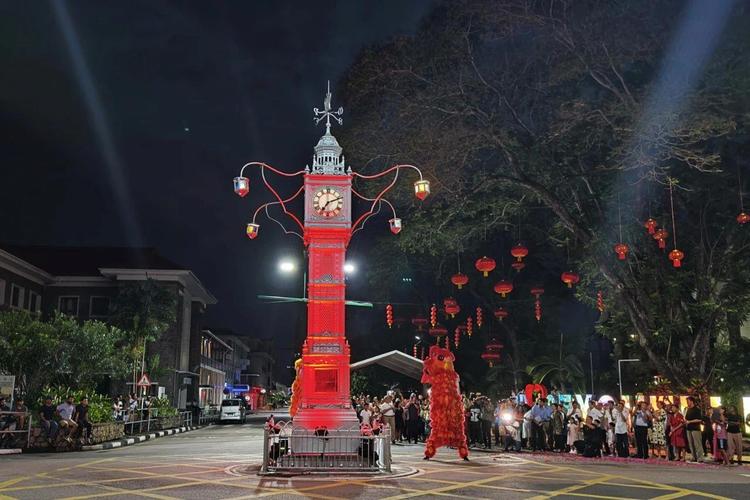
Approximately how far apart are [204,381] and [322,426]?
55.0m

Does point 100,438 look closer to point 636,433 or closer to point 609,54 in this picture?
point 636,433

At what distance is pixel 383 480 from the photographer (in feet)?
40.1

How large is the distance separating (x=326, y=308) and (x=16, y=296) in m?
32.0

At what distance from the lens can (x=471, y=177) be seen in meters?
22.5

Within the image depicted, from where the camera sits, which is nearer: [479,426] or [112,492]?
[112,492]

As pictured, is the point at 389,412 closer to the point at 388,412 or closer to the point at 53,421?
the point at 388,412

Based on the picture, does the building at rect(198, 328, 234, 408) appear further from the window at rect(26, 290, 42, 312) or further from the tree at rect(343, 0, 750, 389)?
the tree at rect(343, 0, 750, 389)

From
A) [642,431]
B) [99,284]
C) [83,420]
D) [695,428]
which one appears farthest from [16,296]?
[695,428]

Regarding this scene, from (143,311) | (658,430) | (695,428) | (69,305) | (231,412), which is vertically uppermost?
(69,305)

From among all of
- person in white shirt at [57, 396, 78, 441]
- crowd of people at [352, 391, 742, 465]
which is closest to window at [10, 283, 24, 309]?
person in white shirt at [57, 396, 78, 441]

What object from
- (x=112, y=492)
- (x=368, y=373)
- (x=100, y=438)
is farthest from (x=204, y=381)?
(x=112, y=492)

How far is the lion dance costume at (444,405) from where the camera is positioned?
15.9 meters

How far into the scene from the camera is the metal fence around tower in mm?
13164

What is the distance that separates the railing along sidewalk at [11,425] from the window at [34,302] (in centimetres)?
2409
